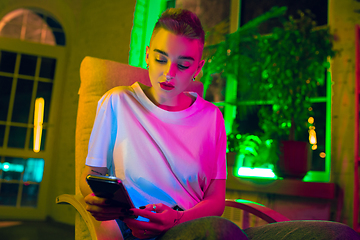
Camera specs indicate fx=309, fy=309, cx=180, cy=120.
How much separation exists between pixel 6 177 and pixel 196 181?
4.00m

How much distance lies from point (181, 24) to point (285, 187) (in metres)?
→ 1.86

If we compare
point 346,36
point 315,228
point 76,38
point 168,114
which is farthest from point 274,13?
point 76,38

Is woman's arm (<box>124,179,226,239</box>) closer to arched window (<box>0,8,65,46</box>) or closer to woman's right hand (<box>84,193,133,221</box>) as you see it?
woman's right hand (<box>84,193,133,221</box>)

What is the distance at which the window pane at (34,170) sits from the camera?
4.20 metres

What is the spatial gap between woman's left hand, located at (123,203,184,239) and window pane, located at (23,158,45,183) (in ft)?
12.9

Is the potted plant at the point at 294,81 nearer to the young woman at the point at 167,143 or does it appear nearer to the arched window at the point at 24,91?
the young woman at the point at 167,143

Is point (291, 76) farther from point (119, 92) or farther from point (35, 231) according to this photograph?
point (35, 231)

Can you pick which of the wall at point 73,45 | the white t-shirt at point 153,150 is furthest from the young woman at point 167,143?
the wall at point 73,45

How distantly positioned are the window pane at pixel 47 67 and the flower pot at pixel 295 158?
3.43 m

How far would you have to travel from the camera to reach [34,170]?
13.9 ft

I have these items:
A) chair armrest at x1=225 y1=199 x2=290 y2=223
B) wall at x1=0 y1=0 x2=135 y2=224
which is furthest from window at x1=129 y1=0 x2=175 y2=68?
chair armrest at x1=225 y1=199 x2=290 y2=223

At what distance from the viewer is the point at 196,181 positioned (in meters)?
0.96

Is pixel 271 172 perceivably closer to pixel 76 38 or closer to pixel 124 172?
pixel 124 172

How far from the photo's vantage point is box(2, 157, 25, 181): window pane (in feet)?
13.6
